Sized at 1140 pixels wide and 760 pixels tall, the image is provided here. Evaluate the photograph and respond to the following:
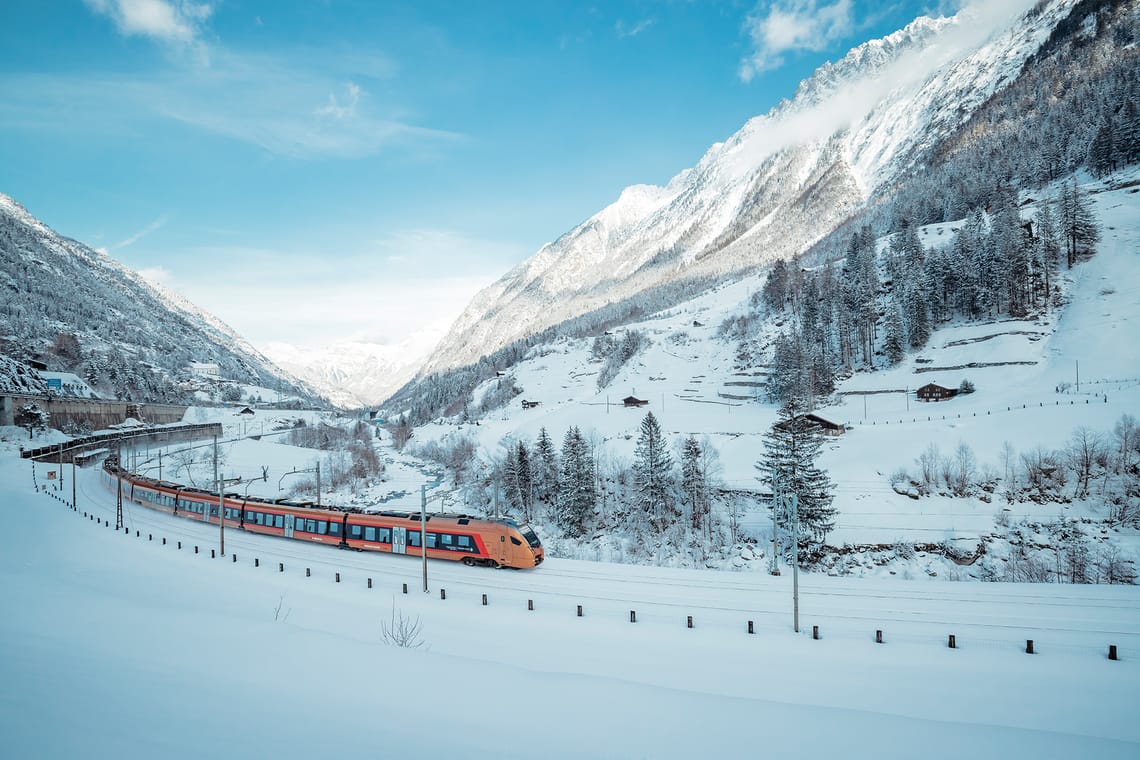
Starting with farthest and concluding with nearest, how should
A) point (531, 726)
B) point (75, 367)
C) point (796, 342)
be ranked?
point (75, 367), point (796, 342), point (531, 726)

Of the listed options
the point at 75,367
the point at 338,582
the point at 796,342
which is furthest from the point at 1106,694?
the point at 75,367

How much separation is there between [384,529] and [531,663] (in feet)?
56.7

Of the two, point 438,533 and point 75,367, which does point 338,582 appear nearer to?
point 438,533

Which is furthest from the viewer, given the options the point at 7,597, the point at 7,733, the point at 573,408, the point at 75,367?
the point at 75,367

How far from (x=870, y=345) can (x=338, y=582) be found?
84.1m

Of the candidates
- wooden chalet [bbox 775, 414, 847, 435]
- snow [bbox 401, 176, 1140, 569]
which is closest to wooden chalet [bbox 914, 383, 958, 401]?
snow [bbox 401, 176, 1140, 569]

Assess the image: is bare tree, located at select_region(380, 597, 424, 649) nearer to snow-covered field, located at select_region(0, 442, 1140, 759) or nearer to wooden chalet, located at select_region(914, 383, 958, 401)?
snow-covered field, located at select_region(0, 442, 1140, 759)

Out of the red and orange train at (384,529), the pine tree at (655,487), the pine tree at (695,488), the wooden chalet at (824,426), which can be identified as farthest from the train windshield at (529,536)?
the wooden chalet at (824,426)

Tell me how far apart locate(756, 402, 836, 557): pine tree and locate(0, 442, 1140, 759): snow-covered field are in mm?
14432

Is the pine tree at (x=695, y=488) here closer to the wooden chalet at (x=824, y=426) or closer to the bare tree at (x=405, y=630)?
the wooden chalet at (x=824, y=426)

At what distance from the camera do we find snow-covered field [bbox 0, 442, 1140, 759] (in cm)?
679

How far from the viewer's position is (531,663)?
1566 centimetres

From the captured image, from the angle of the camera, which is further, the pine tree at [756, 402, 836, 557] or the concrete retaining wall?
the concrete retaining wall

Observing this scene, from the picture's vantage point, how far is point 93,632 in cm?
1073
